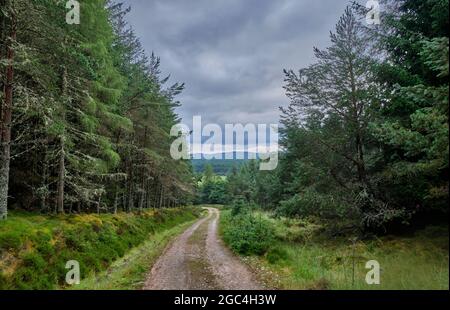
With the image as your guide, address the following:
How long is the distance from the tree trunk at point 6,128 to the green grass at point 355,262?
Answer: 9.57 meters

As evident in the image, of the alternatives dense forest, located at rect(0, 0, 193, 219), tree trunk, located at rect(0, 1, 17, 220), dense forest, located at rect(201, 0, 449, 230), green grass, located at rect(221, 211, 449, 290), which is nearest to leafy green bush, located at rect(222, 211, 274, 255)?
green grass, located at rect(221, 211, 449, 290)

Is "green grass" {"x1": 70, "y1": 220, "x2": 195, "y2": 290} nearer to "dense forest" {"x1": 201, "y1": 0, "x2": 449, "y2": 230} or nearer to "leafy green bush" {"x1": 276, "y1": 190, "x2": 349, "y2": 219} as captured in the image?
"leafy green bush" {"x1": 276, "y1": 190, "x2": 349, "y2": 219}

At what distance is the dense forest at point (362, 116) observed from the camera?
12.7m

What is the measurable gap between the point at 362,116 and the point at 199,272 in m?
10.5

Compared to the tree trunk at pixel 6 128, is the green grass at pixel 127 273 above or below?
below

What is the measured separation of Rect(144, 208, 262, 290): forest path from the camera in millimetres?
10008

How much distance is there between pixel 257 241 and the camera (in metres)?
16.4

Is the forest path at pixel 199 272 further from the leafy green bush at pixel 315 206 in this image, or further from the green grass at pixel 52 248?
the leafy green bush at pixel 315 206

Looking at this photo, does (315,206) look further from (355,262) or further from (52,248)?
(52,248)

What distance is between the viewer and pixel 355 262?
36.6ft

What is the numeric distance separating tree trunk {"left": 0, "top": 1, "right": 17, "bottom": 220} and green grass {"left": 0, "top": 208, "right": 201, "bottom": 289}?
35.9 inches

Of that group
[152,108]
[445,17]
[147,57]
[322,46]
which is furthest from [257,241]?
[147,57]

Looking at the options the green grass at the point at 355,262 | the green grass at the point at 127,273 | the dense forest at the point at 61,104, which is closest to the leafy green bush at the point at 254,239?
the green grass at the point at 355,262

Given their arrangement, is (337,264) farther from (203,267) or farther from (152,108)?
(152,108)
